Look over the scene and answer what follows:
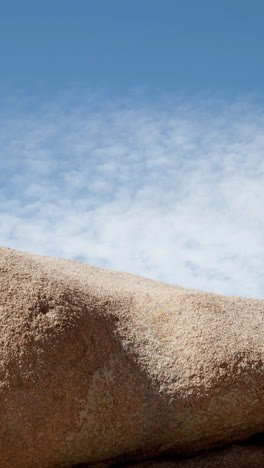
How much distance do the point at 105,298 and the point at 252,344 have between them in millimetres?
1159

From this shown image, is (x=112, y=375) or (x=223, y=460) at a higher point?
(x=112, y=375)

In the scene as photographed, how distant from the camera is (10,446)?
10.4 feet

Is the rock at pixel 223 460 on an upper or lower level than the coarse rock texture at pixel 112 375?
lower

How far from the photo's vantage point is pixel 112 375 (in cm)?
343

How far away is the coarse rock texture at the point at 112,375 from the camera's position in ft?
10.5

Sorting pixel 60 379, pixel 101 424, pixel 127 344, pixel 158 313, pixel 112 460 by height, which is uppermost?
pixel 158 313

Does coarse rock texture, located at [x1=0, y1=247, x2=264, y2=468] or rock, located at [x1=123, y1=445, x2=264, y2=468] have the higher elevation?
coarse rock texture, located at [x1=0, y1=247, x2=264, y2=468]

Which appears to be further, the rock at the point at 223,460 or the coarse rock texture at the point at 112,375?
the rock at the point at 223,460

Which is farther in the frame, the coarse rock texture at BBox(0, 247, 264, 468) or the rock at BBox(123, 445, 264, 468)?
the rock at BBox(123, 445, 264, 468)

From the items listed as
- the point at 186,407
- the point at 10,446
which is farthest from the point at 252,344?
the point at 10,446

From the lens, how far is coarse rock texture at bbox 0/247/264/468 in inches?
126

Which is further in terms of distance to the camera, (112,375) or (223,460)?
(223,460)

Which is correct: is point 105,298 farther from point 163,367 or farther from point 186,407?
point 186,407

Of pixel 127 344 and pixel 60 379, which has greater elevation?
pixel 127 344
